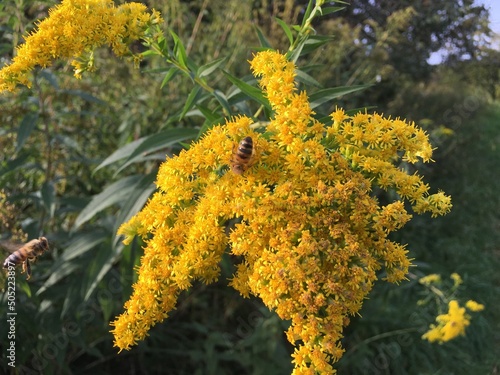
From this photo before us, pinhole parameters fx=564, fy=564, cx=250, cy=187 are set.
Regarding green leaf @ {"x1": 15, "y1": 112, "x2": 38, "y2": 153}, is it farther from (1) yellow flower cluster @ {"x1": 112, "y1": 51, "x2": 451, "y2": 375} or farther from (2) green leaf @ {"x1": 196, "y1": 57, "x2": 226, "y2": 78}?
(1) yellow flower cluster @ {"x1": 112, "y1": 51, "x2": 451, "y2": 375}

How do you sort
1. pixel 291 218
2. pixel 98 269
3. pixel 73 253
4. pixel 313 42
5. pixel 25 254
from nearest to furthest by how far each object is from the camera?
pixel 291 218, pixel 25 254, pixel 313 42, pixel 98 269, pixel 73 253

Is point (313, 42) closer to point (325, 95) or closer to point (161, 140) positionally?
point (325, 95)

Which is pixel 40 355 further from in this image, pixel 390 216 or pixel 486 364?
pixel 486 364

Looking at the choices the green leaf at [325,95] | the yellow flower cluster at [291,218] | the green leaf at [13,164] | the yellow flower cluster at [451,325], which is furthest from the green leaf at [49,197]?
the yellow flower cluster at [451,325]

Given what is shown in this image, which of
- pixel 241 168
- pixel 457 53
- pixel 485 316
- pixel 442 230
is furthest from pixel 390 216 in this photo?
pixel 457 53

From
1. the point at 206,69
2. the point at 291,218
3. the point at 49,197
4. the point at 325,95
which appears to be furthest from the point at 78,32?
the point at 49,197

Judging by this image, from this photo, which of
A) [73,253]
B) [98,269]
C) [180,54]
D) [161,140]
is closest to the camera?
[180,54]

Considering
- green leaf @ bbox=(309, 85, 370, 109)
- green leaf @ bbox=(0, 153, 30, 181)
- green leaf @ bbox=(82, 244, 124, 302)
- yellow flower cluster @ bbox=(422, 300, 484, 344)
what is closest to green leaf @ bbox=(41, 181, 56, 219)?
green leaf @ bbox=(0, 153, 30, 181)
